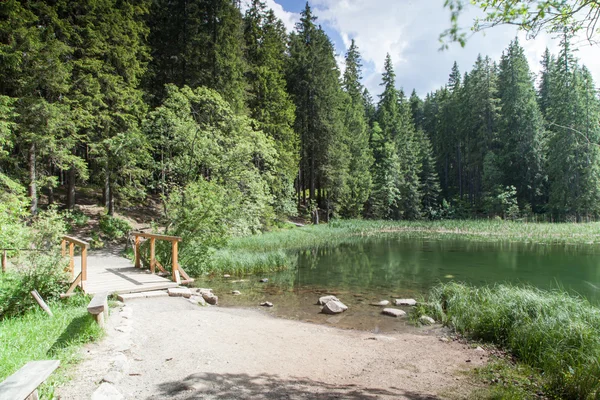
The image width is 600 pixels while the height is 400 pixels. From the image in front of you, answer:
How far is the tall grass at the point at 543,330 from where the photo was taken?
4.49 metres

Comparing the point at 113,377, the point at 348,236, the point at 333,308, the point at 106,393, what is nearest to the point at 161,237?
the point at 333,308

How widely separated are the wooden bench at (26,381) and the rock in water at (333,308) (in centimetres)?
667

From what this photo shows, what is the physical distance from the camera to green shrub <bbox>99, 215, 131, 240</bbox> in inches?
717

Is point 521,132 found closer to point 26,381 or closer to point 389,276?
point 389,276

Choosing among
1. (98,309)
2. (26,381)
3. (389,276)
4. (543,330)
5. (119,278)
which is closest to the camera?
(26,381)

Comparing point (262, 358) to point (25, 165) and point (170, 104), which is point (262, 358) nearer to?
point (170, 104)

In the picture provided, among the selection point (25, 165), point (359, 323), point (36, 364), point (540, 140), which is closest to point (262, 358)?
point (36, 364)

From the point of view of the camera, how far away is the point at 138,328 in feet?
20.8

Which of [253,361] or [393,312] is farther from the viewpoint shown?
[393,312]

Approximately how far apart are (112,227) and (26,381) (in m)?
17.0

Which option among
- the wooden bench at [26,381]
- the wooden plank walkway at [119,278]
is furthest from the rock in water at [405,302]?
the wooden bench at [26,381]

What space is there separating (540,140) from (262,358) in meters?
45.5

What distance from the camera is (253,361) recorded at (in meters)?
5.28

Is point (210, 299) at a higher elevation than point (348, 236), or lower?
higher
